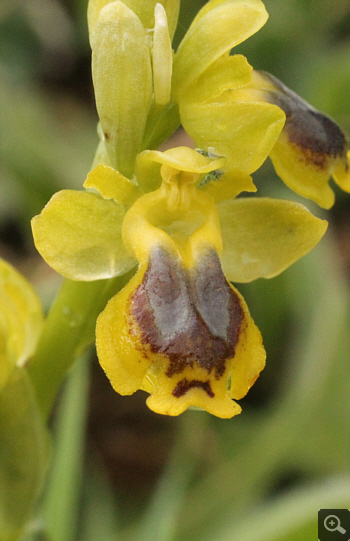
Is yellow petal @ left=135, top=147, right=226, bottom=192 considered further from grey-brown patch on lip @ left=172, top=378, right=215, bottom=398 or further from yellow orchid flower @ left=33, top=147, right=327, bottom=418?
grey-brown patch on lip @ left=172, top=378, right=215, bottom=398

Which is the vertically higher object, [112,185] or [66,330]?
[112,185]

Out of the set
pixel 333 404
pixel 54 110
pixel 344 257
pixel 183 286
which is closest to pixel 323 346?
pixel 333 404

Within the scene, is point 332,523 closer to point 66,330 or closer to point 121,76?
point 66,330

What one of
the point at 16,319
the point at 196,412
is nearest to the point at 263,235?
the point at 16,319

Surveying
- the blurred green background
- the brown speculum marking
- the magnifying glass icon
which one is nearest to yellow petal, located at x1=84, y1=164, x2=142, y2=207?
the brown speculum marking

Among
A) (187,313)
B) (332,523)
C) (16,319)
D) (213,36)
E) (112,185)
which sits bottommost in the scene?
(332,523)

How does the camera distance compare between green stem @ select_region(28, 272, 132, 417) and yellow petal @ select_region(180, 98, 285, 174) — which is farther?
green stem @ select_region(28, 272, 132, 417)
